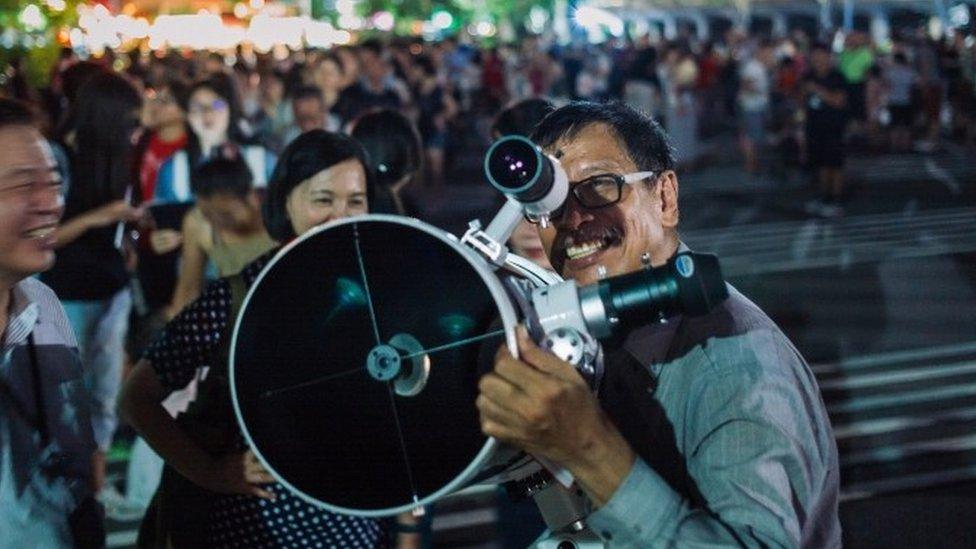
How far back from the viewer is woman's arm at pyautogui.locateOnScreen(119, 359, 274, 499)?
2.98 m

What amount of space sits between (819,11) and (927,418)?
41.8 m

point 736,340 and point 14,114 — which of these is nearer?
point 736,340

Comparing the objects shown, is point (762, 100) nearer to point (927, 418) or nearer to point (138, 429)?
point (927, 418)

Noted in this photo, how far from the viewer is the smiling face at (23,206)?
2.24 meters

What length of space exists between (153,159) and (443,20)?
43.8 m

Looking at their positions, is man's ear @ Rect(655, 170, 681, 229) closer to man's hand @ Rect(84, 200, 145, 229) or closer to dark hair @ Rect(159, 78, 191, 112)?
man's hand @ Rect(84, 200, 145, 229)

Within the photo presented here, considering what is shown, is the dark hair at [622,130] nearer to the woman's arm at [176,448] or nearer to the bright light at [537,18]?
the woman's arm at [176,448]

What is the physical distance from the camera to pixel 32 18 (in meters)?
15.4

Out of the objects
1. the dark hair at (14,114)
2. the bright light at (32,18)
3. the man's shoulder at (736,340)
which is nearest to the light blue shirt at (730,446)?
the man's shoulder at (736,340)

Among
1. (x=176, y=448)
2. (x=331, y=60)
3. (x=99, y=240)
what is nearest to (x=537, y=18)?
(x=331, y=60)

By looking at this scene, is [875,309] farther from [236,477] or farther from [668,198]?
[668,198]

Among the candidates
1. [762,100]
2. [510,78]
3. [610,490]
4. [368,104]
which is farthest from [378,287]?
[510,78]

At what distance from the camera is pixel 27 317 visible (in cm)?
236

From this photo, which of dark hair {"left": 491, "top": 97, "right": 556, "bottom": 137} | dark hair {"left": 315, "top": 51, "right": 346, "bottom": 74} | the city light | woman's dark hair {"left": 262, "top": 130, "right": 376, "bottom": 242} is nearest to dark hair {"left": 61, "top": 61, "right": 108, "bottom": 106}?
dark hair {"left": 315, "top": 51, "right": 346, "bottom": 74}
